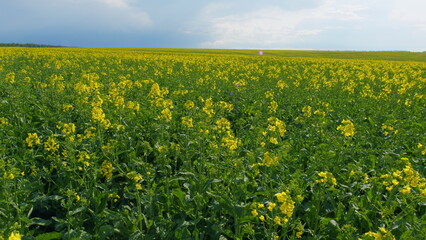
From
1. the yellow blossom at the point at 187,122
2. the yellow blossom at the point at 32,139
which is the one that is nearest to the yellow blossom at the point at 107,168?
the yellow blossom at the point at 32,139

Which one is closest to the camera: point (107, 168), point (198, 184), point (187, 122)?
point (198, 184)

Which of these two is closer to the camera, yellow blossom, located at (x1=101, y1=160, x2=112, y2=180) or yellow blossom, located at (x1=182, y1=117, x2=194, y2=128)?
yellow blossom, located at (x1=101, y1=160, x2=112, y2=180)

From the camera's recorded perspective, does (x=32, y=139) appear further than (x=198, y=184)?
Yes

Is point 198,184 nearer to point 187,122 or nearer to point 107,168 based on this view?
point 107,168

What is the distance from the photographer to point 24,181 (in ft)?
13.3

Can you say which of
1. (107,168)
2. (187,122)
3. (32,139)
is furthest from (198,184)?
A: (32,139)

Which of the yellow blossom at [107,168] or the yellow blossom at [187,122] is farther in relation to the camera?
the yellow blossom at [187,122]

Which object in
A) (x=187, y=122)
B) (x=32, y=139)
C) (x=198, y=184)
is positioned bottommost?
(x=198, y=184)

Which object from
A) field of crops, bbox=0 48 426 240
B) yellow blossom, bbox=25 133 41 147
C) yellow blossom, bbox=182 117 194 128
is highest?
yellow blossom, bbox=182 117 194 128

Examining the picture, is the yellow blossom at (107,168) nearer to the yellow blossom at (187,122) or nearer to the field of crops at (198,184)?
the field of crops at (198,184)

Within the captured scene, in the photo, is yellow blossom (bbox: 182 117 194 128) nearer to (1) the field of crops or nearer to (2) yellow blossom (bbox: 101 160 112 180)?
(1) the field of crops

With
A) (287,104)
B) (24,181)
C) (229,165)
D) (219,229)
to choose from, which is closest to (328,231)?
(219,229)

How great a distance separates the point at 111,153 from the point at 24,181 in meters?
1.19

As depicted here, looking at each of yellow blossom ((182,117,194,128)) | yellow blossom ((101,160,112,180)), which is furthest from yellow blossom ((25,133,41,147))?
yellow blossom ((182,117,194,128))
